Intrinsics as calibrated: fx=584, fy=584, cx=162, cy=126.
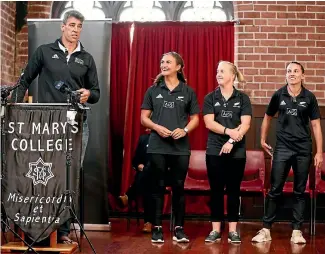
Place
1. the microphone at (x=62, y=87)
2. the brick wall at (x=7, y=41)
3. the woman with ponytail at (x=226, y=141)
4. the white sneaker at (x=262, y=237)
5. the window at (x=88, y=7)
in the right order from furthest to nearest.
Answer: the window at (x=88, y=7), the brick wall at (x=7, y=41), the white sneaker at (x=262, y=237), the woman with ponytail at (x=226, y=141), the microphone at (x=62, y=87)

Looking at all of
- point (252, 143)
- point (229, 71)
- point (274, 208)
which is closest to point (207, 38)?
point (252, 143)

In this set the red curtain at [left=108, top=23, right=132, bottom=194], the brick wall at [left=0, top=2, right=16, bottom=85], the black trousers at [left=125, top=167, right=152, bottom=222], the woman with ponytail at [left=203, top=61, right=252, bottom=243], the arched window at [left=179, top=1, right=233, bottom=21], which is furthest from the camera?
the arched window at [left=179, top=1, right=233, bottom=21]

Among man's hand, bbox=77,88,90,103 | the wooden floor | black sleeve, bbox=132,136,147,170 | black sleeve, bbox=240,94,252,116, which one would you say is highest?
man's hand, bbox=77,88,90,103

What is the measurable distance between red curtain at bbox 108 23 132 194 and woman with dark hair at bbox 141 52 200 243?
2.03 metres

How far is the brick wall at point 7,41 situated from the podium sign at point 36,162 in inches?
99.4

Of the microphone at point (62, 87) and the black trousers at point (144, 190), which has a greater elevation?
the microphone at point (62, 87)

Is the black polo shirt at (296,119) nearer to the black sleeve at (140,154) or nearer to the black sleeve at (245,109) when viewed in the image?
the black sleeve at (245,109)

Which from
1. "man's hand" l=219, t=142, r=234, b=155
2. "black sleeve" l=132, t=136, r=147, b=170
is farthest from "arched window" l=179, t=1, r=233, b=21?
"man's hand" l=219, t=142, r=234, b=155

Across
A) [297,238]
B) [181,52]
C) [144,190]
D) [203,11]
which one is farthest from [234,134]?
[203,11]

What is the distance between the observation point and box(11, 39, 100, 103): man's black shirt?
445 cm

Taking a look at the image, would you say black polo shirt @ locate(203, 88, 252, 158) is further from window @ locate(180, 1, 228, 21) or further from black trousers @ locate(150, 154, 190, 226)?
window @ locate(180, 1, 228, 21)

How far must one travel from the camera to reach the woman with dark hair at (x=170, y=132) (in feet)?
15.5

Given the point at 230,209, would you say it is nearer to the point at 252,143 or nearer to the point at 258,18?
the point at 252,143

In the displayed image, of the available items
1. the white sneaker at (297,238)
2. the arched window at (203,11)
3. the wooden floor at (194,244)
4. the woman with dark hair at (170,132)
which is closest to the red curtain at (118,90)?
the arched window at (203,11)
